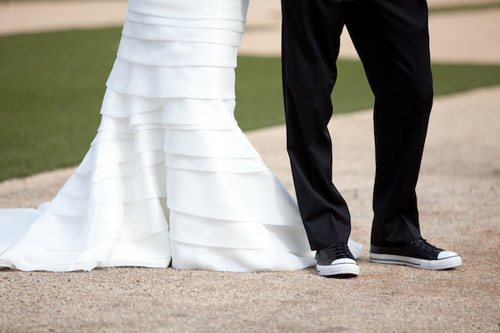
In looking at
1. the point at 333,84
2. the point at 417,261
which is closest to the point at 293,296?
the point at 417,261

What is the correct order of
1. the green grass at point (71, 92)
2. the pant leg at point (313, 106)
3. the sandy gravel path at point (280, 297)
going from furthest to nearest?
the green grass at point (71, 92)
the pant leg at point (313, 106)
the sandy gravel path at point (280, 297)

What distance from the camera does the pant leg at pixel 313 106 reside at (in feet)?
10.2

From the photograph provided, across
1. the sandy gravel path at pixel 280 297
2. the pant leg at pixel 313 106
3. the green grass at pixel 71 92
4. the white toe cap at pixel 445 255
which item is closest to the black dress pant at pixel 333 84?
the pant leg at pixel 313 106

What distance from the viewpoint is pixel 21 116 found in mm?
8406

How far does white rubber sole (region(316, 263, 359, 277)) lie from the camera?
315 cm

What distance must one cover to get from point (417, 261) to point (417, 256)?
19 millimetres

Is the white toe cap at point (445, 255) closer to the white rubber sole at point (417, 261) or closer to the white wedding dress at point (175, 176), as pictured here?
the white rubber sole at point (417, 261)

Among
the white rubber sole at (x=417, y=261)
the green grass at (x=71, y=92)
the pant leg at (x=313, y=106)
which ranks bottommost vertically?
the green grass at (x=71, y=92)

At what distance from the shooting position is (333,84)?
3240 mm

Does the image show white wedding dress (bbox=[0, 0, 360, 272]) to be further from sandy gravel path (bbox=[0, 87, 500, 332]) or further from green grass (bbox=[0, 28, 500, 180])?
green grass (bbox=[0, 28, 500, 180])

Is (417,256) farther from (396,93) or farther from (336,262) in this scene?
(396,93)

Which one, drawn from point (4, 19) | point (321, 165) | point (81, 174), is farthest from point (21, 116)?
point (4, 19)

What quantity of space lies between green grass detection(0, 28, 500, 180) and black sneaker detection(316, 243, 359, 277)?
2968 mm

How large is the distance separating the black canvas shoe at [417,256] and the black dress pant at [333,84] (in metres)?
0.05
